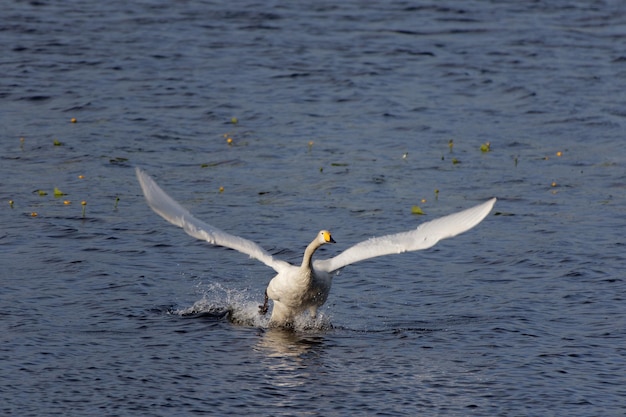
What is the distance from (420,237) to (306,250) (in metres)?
1.19

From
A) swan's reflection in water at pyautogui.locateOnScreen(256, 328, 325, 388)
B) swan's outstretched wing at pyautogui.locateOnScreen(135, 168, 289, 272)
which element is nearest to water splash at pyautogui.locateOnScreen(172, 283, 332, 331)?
swan's reflection in water at pyautogui.locateOnScreen(256, 328, 325, 388)

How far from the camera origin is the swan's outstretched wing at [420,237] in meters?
11.5

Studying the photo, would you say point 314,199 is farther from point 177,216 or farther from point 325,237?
point 177,216

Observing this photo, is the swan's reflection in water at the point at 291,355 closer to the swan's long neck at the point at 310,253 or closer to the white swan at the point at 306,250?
the white swan at the point at 306,250

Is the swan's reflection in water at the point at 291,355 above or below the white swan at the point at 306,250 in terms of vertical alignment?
below

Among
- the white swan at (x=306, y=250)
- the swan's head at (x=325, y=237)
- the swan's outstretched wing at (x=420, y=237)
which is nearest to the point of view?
the swan's outstretched wing at (x=420, y=237)

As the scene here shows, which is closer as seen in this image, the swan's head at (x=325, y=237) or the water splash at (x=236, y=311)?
the swan's head at (x=325, y=237)

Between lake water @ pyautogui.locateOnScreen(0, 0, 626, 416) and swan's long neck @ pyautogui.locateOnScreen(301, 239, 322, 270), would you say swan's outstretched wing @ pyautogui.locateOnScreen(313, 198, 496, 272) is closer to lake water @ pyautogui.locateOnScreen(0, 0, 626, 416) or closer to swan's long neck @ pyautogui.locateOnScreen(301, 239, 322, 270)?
swan's long neck @ pyautogui.locateOnScreen(301, 239, 322, 270)

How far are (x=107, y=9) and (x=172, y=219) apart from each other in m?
17.7

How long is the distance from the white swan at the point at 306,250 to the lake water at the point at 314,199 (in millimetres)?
354

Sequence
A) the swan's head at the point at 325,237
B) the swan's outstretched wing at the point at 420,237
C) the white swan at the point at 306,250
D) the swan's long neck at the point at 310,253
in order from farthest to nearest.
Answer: the swan's long neck at the point at 310,253
the swan's head at the point at 325,237
the white swan at the point at 306,250
the swan's outstretched wing at the point at 420,237

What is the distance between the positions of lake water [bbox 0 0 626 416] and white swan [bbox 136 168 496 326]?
1.16ft

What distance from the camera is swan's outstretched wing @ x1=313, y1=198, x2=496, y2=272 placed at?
37.8ft

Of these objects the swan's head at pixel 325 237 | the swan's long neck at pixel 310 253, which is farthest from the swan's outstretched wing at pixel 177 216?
the swan's head at pixel 325 237
